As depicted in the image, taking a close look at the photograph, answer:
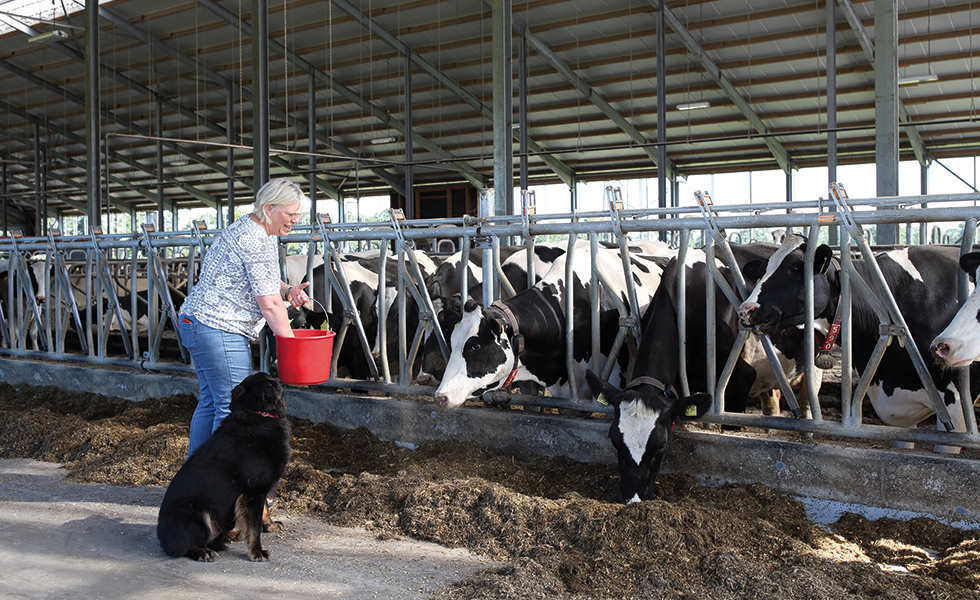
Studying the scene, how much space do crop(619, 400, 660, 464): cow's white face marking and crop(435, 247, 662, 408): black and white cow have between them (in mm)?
1009

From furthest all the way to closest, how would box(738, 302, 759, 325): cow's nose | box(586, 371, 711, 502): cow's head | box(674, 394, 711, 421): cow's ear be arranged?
box(738, 302, 759, 325): cow's nose
box(674, 394, 711, 421): cow's ear
box(586, 371, 711, 502): cow's head

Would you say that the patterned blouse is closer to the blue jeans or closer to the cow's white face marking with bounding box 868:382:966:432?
the blue jeans

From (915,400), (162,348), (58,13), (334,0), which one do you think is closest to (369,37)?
(334,0)

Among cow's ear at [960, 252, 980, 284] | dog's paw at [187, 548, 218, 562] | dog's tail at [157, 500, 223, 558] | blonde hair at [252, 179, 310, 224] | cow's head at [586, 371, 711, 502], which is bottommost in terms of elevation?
dog's paw at [187, 548, 218, 562]

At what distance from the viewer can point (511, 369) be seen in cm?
452

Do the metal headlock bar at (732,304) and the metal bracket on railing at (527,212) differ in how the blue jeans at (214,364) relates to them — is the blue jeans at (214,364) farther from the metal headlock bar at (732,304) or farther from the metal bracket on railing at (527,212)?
the metal headlock bar at (732,304)

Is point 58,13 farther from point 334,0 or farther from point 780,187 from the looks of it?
point 780,187

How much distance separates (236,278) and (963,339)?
3.20m

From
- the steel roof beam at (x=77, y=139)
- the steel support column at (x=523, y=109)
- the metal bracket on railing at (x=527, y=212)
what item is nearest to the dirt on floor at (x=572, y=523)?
the metal bracket on railing at (x=527, y=212)

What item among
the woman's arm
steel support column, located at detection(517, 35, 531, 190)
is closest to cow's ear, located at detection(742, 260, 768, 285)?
the woman's arm

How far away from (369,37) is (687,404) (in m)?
17.0

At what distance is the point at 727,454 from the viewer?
12.9ft

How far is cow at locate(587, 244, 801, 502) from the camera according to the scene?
358 cm

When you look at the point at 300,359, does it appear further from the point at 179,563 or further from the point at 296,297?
the point at 179,563
